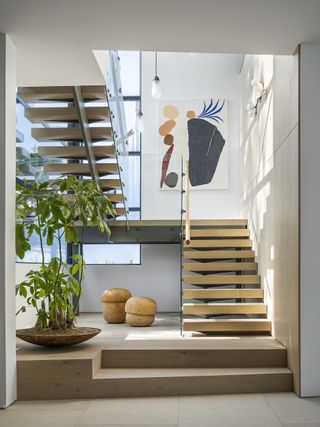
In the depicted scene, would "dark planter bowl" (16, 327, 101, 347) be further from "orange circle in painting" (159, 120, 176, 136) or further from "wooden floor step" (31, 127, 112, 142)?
"orange circle in painting" (159, 120, 176, 136)

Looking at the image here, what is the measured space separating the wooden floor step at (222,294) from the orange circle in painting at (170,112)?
400cm

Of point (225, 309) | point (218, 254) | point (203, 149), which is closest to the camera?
point (225, 309)

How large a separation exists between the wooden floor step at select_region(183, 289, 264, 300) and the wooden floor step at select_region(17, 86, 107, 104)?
2667 millimetres

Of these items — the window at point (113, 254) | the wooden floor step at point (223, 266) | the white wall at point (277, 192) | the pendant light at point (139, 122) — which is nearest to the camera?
the white wall at point (277, 192)

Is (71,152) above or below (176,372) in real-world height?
above

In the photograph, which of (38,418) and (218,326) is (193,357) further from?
(38,418)

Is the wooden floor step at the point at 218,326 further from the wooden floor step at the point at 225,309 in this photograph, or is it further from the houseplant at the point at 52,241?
the houseplant at the point at 52,241

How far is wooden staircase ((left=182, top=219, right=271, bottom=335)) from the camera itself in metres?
6.68

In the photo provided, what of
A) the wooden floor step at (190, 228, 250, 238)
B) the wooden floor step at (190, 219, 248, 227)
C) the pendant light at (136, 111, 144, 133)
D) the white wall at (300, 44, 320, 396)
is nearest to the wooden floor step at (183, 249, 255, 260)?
the wooden floor step at (190, 228, 250, 238)

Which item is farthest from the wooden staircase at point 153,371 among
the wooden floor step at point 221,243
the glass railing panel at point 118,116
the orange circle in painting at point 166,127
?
the orange circle in painting at point 166,127

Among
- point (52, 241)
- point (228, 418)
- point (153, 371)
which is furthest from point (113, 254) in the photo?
point (228, 418)

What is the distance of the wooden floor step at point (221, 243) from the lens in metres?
8.54

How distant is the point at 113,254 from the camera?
33.4ft

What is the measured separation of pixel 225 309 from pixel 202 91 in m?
4.67
